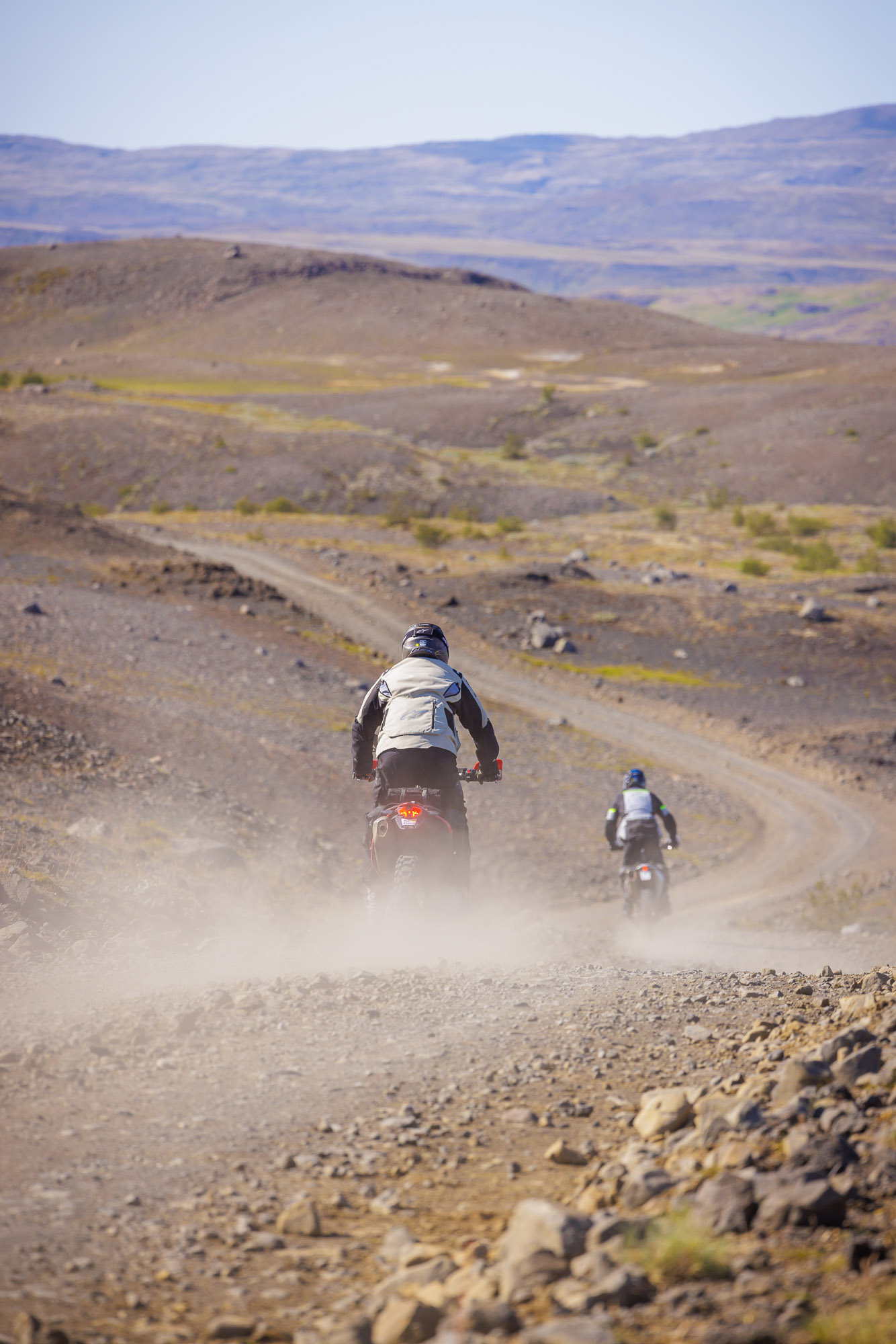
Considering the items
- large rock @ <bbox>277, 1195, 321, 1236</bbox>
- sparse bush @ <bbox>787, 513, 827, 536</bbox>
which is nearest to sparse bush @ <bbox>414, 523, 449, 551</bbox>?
sparse bush @ <bbox>787, 513, 827, 536</bbox>

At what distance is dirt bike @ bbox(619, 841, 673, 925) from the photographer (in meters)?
13.8

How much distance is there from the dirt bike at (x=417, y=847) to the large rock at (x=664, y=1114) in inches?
134

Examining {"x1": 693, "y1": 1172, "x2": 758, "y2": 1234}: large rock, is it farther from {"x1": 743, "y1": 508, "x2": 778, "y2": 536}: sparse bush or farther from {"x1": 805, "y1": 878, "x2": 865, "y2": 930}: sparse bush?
{"x1": 743, "y1": 508, "x2": 778, "y2": 536}: sparse bush

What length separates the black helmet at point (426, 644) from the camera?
28.0 ft

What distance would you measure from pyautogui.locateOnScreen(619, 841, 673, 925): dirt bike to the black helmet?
6324mm

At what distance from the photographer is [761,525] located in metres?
53.7

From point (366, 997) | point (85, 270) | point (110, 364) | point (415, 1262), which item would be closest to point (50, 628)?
point (366, 997)

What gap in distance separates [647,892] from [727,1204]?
10336 millimetres

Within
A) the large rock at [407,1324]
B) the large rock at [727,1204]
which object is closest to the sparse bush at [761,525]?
the large rock at [727,1204]

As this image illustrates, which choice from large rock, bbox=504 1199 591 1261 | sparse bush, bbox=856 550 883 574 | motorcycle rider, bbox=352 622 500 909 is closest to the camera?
large rock, bbox=504 1199 591 1261

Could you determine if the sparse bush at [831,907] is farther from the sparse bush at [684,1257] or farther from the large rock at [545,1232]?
the sparse bush at [684,1257]

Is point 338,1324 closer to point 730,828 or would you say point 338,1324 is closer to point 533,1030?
point 533,1030

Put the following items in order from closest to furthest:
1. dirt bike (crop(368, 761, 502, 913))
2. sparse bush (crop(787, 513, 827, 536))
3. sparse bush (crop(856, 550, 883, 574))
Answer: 1. dirt bike (crop(368, 761, 502, 913))
2. sparse bush (crop(856, 550, 883, 574))
3. sparse bush (crop(787, 513, 827, 536))

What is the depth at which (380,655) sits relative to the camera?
103 ft
